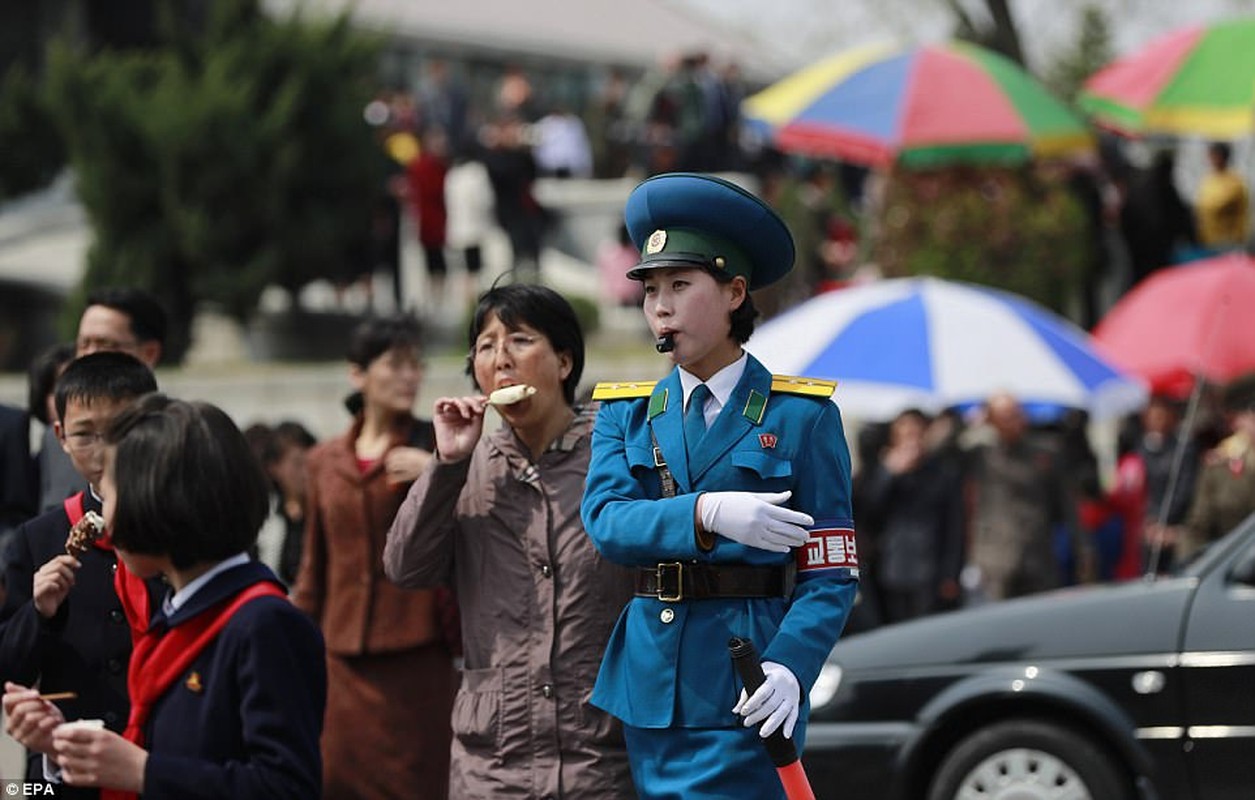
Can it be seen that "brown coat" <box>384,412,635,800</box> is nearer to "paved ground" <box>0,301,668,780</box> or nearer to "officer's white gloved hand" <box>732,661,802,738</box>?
"officer's white gloved hand" <box>732,661,802,738</box>

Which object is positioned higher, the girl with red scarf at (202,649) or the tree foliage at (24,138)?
the tree foliage at (24,138)

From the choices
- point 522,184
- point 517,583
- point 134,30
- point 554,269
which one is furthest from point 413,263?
point 517,583

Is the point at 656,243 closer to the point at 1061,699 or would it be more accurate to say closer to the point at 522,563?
the point at 522,563

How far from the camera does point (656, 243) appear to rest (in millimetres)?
4840

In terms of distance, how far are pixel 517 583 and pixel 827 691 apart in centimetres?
322

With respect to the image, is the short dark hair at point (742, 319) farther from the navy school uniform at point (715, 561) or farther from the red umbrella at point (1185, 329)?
the red umbrella at point (1185, 329)

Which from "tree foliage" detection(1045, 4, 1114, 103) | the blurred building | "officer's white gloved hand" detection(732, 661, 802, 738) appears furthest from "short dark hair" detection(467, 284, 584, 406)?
the blurred building

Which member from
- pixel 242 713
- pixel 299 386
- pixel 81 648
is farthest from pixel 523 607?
pixel 299 386

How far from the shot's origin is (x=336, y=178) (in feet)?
68.3

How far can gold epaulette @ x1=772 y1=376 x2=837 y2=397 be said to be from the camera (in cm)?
485

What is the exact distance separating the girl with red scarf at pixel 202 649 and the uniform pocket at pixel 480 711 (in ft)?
4.12

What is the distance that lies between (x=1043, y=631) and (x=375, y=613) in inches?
107

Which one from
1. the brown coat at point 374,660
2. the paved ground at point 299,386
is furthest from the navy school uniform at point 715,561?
the paved ground at point 299,386

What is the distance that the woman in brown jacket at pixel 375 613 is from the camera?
6.43m
